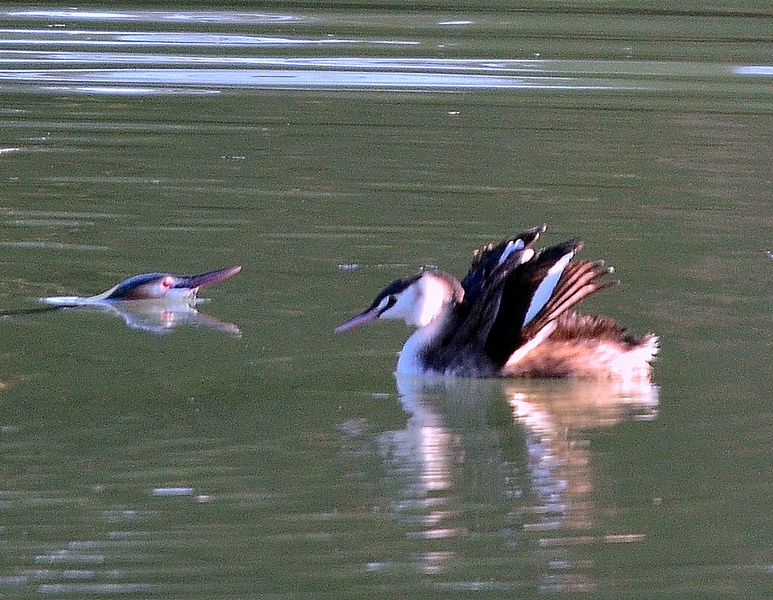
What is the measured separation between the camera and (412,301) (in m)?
8.51

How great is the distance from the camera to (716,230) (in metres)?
11.3

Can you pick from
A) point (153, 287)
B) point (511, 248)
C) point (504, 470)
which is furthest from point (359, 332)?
point (504, 470)

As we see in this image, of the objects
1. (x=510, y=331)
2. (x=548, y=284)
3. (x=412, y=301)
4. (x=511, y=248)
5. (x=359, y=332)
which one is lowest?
(x=359, y=332)

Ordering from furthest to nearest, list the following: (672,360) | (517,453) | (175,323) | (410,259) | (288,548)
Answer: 1. (410,259)
2. (175,323)
3. (672,360)
4. (517,453)
5. (288,548)

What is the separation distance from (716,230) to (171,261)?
324 cm

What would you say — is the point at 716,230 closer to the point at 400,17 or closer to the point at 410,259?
the point at 410,259

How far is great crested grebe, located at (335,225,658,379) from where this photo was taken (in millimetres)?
8406

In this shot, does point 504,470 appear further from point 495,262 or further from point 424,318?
point 495,262

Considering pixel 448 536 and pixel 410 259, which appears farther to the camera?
pixel 410 259

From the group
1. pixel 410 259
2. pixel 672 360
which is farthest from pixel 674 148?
pixel 672 360

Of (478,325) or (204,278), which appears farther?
(204,278)

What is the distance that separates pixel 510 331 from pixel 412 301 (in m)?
0.46

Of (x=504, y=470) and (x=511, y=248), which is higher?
(x=511, y=248)

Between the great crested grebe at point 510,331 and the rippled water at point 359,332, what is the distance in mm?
128
